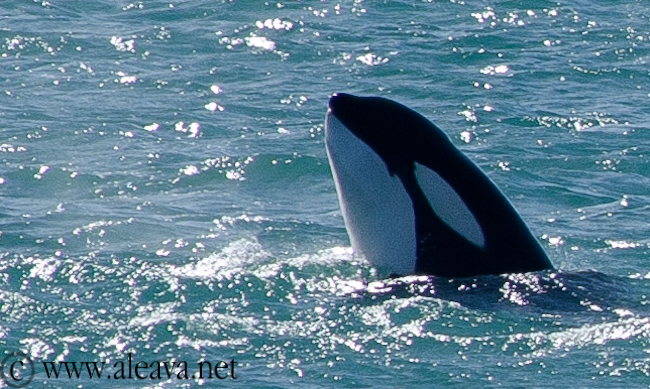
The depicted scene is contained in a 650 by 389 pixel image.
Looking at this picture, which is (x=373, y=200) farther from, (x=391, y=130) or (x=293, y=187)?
(x=293, y=187)

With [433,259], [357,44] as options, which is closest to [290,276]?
[433,259]

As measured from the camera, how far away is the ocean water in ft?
32.3

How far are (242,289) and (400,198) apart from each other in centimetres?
153

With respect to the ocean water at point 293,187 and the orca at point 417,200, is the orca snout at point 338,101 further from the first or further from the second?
the ocean water at point 293,187

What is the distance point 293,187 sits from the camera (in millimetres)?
14516

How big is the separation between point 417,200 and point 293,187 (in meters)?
3.56

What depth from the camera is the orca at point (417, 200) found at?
10977 mm

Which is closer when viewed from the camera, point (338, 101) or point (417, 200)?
point (417, 200)

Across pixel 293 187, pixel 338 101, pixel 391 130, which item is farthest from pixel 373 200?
pixel 293 187

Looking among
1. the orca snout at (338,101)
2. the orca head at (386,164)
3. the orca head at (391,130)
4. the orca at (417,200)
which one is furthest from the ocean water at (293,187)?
the orca snout at (338,101)

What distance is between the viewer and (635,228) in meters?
13.2

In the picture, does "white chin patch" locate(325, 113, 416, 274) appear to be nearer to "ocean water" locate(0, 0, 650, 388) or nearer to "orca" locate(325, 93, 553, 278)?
"orca" locate(325, 93, 553, 278)

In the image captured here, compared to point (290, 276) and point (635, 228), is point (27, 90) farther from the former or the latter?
point (635, 228)

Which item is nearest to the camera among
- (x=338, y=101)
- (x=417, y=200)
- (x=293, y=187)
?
(x=417, y=200)
